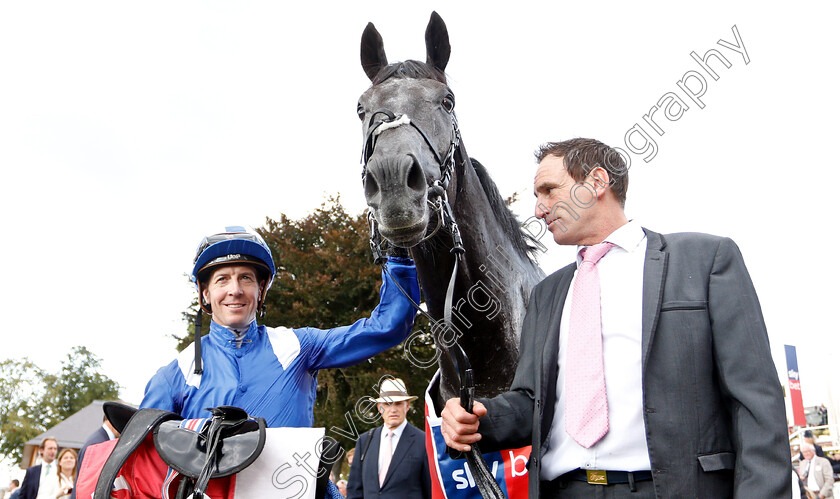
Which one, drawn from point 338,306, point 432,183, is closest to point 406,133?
point 432,183

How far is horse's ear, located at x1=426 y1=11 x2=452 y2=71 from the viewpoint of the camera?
10.7 feet

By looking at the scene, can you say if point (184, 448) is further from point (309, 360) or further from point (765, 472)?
point (765, 472)

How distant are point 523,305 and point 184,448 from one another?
175 centimetres

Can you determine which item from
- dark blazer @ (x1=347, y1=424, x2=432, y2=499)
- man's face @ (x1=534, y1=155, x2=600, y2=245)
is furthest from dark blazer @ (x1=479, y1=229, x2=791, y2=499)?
dark blazer @ (x1=347, y1=424, x2=432, y2=499)

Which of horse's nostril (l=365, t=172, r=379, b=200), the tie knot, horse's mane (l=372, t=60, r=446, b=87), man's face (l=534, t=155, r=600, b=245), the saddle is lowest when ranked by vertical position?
the saddle

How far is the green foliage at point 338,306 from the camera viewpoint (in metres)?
14.6

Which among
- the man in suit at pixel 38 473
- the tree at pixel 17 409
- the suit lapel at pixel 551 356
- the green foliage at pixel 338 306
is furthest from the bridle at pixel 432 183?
the tree at pixel 17 409

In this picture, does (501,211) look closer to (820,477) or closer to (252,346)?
(252,346)

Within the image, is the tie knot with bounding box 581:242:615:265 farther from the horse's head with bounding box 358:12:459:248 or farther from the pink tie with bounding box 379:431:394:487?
the pink tie with bounding box 379:431:394:487

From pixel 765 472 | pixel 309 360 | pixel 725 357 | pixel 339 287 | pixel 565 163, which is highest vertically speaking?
pixel 339 287

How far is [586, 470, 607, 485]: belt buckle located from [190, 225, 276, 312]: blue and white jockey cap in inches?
66.7

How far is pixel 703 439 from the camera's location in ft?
5.76

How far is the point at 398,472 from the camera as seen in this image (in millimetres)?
5719

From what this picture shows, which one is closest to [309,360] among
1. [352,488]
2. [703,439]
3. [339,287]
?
[703,439]
